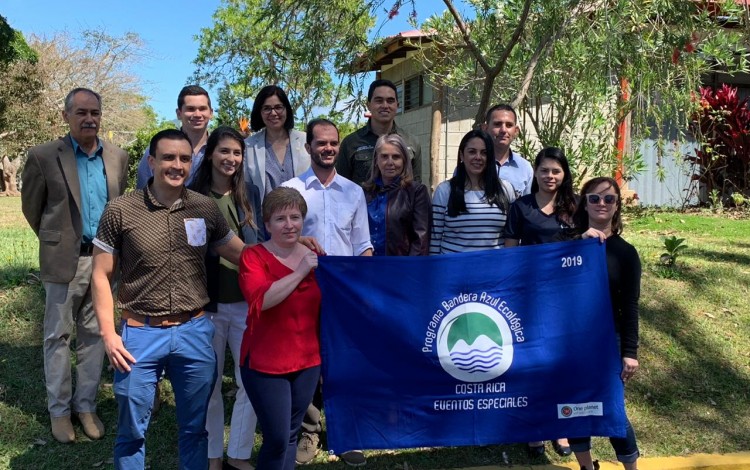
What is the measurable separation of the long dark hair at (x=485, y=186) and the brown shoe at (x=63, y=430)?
296 centimetres

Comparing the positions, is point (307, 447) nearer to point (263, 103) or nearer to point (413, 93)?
point (263, 103)

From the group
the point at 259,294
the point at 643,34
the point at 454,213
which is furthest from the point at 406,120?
the point at 259,294

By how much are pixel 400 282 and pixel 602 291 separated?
3.84ft

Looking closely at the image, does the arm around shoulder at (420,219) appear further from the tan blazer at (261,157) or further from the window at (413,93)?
the window at (413,93)

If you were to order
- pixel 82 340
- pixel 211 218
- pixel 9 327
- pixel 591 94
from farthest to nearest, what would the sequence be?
pixel 9 327
pixel 591 94
pixel 82 340
pixel 211 218

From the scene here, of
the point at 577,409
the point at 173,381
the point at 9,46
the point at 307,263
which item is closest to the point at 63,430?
the point at 173,381

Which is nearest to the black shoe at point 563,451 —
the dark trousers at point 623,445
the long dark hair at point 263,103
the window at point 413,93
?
the dark trousers at point 623,445

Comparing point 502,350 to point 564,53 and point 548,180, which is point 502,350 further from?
point 564,53

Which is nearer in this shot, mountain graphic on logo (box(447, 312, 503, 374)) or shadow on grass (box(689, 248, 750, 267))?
mountain graphic on logo (box(447, 312, 503, 374))

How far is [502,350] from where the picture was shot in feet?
12.1

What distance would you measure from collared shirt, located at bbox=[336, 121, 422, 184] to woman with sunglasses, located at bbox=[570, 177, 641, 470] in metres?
1.39

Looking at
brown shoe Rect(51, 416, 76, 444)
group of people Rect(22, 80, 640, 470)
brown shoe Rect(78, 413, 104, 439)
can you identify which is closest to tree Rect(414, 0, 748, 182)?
group of people Rect(22, 80, 640, 470)

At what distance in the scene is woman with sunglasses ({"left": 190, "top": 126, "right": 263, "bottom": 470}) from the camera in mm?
3730

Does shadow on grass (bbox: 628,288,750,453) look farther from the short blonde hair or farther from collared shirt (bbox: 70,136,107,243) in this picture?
collared shirt (bbox: 70,136,107,243)
